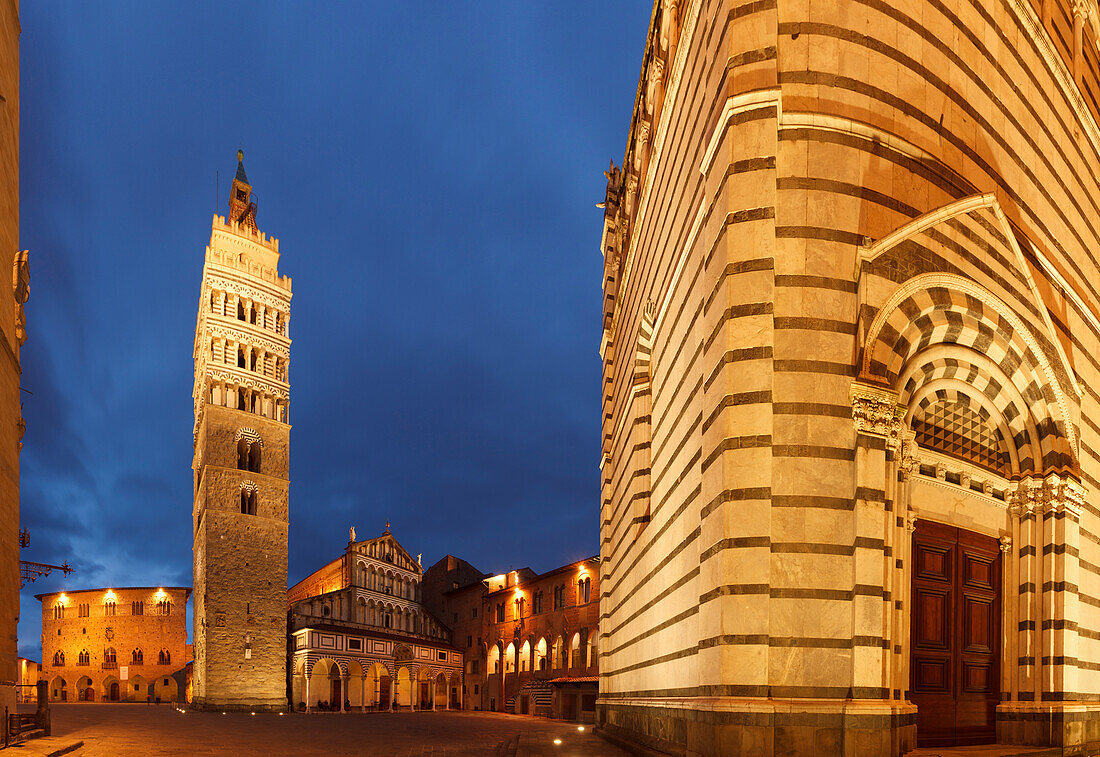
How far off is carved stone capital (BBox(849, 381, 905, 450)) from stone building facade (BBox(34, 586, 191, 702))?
69580 mm

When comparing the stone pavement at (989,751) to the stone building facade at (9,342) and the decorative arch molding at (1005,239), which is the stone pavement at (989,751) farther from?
the stone building facade at (9,342)

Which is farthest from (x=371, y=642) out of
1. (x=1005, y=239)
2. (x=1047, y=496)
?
(x=1005, y=239)

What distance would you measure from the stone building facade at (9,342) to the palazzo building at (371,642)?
30650 mm

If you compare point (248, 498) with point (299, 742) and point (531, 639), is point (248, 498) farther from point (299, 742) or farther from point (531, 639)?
point (299, 742)

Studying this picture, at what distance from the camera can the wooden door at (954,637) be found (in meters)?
10.7

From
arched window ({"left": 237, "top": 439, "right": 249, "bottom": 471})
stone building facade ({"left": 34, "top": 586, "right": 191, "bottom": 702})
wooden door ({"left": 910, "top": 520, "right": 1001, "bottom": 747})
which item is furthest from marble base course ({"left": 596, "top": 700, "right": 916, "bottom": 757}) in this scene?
stone building facade ({"left": 34, "top": 586, "right": 191, "bottom": 702})

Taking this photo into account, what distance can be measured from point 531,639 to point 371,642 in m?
9.43

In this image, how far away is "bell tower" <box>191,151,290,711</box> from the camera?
44969mm

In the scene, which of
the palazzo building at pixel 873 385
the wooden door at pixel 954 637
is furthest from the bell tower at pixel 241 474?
the wooden door at pixel 954 637

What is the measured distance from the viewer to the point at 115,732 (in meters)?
24.3

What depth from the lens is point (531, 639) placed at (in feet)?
158

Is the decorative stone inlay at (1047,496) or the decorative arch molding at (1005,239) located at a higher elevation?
the decorative arch molding at (1005,239)

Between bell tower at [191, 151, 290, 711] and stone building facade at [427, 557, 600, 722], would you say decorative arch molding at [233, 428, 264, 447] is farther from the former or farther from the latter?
stone building facade at [427, 557, 600, 722]

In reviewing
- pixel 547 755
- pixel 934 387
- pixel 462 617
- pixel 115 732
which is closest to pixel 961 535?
pixel 934 387
